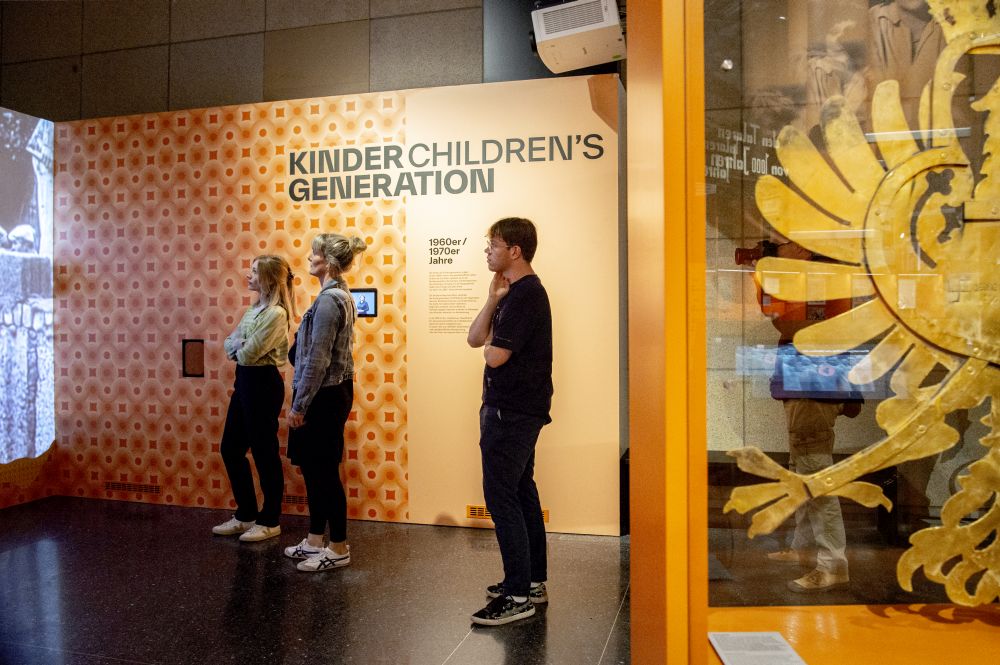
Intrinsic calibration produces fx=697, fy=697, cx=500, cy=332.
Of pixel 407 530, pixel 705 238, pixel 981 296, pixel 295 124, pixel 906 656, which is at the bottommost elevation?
pixel 407 530

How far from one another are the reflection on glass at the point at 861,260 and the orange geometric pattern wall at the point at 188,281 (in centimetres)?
312

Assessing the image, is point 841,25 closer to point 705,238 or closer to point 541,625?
point 705,238

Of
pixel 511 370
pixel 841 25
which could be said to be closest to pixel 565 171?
pixel 511 370

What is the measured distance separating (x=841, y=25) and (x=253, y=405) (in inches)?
132

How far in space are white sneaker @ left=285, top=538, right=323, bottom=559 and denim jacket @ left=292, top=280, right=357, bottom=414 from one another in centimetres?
73

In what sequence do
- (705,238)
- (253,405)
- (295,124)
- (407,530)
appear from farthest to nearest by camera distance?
(295,124) → (407,530) → (253,405) → (705,238)

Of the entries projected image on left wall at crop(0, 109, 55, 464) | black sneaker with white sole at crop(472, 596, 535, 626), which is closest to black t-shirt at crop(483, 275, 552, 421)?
black sneaker with white sole at crop(472, 596, 535, 626)

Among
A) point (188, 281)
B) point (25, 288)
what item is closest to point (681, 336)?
point (188, 281)

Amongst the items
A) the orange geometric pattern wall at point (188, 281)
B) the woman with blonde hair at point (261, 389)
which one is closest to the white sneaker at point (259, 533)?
the woman with blonde hair at point (261, 389)

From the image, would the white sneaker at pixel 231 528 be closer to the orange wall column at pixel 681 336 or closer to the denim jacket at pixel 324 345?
the denim jacket at pixel 324 345

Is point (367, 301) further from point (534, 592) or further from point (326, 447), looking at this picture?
point (534, 592)

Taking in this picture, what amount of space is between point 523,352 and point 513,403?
201mm

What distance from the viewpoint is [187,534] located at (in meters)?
4.05

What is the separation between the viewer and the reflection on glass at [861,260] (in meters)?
1.33
